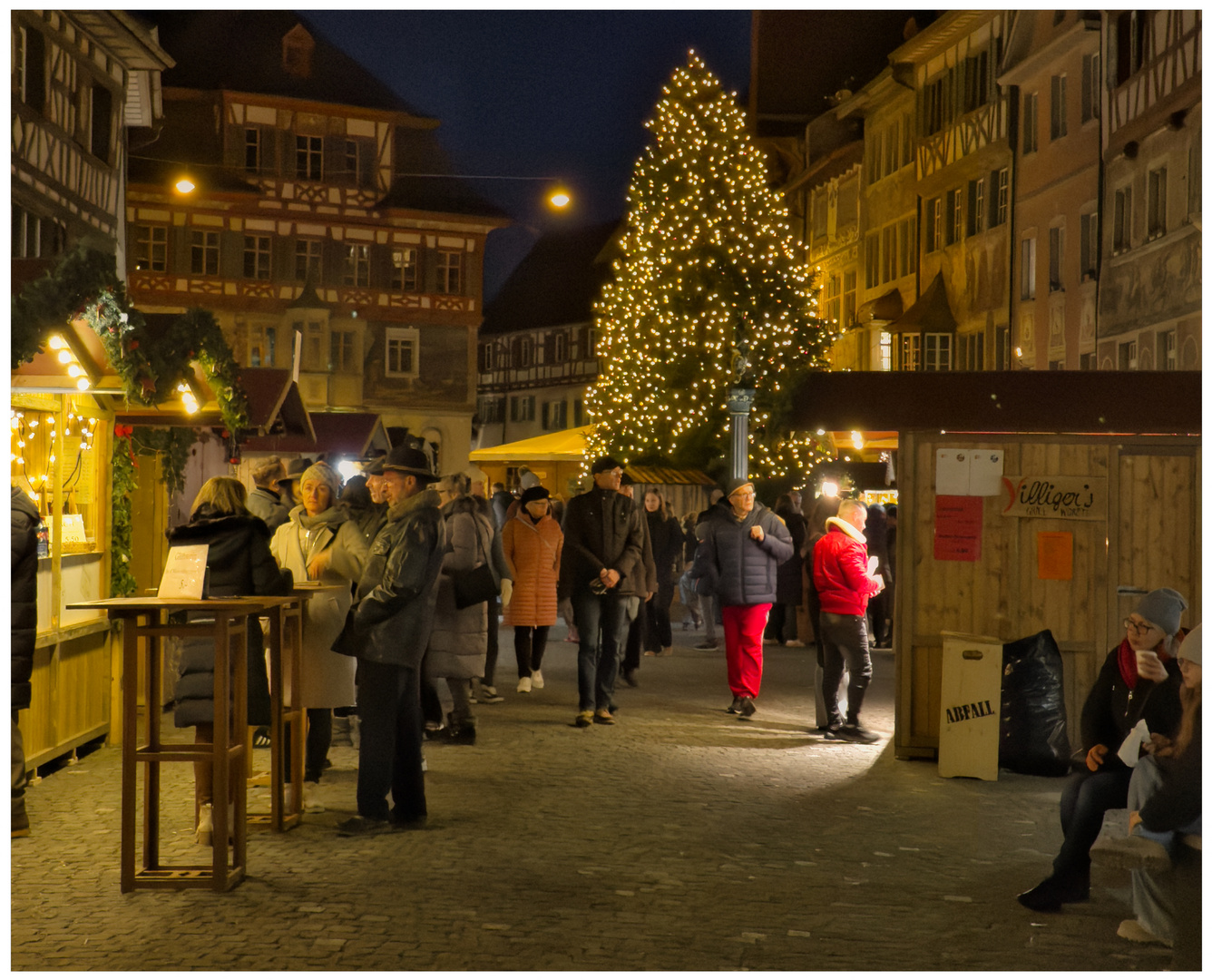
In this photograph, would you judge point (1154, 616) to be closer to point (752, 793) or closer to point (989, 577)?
point (752, 793)

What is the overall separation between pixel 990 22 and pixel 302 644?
30090 millimetres

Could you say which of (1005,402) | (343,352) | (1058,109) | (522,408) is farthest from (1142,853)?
(522,408)

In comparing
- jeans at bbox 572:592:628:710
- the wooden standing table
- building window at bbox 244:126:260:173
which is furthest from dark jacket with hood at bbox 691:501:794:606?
building window at bbox 244:126:260:173

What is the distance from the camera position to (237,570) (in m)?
7.80

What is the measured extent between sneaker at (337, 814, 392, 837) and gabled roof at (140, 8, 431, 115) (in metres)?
45.4

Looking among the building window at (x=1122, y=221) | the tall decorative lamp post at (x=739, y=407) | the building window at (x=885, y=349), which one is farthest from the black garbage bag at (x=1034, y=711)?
the building window at (x=885, y=349)

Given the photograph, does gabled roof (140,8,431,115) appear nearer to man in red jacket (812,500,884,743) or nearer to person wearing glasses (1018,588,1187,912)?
man in red jacket (812,500,884,743)

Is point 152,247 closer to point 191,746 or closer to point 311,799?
point 311,799

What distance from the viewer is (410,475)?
8.27 metres

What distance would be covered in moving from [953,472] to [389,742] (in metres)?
4.54

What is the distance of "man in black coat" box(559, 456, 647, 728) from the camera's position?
12.1m

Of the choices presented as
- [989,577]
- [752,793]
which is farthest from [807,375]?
[752,793]

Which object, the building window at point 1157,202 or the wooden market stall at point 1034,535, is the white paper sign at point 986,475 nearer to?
the wooden market stall at point 1034,535

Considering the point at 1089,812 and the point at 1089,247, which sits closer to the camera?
the point at 1089,812
